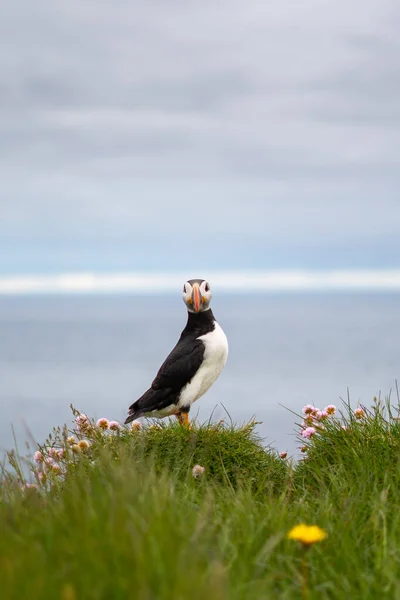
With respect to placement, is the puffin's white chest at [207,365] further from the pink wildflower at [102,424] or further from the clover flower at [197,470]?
the clover flower at [197,470]

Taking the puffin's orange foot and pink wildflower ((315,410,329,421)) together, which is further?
the puffin's orange foot

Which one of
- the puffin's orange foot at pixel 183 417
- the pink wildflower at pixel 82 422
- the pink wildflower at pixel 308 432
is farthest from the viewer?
the puffin's orange foot at pixel 183 417

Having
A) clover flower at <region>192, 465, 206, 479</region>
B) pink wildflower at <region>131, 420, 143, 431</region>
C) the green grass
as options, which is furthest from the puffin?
the green grass

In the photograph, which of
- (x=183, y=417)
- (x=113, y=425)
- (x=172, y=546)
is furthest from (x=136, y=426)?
(x=172, y=546)

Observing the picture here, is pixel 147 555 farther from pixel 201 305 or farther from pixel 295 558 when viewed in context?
pixel 201 305

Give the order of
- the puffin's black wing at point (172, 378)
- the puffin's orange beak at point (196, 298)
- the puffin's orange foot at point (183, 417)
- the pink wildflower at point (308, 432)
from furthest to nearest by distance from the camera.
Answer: the puffin's orange beak at point (196, 298), the puffin's black wing at point (172, 378), the puffin's orange foot at point (183, 417), the pink wildflower at point (308, 432)

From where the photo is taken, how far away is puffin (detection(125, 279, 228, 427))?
10.5 metres

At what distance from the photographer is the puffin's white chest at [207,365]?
34.5 ft

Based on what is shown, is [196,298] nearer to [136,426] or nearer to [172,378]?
[172,378]

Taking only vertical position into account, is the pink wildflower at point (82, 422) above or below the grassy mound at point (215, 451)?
above

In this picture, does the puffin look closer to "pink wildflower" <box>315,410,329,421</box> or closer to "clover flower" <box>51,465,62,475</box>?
"pink wildflower" <box>315,410,329,421</box>

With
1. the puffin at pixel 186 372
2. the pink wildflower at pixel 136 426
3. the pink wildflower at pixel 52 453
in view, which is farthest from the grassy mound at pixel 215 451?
the puffin at pixel 186 372

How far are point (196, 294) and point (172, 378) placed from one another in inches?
41.7

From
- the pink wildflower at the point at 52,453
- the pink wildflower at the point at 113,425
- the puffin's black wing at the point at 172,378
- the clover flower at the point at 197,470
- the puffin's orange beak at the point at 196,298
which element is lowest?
A: the clover flower at the point at 197,470
